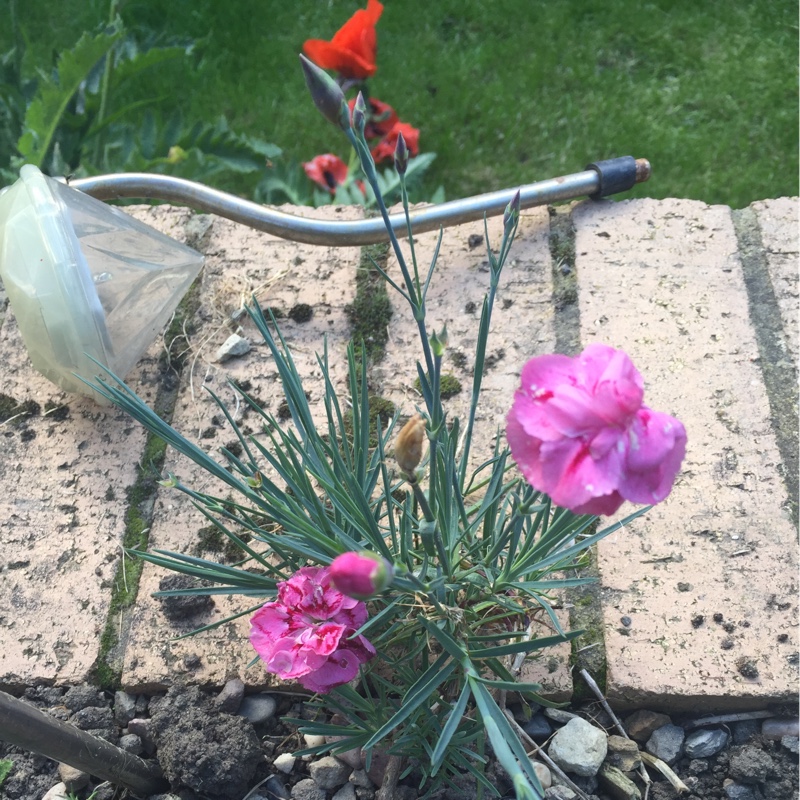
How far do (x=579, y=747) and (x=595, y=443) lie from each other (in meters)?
0.61

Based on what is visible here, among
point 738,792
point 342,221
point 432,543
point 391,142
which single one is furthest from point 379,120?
point 738,792

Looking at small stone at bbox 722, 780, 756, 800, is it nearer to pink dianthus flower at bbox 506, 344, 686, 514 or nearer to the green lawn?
pink dianthus flower at bbox 506, 344, 686, 514

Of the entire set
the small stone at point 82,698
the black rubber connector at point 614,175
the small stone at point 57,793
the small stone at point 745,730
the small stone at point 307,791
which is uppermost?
the black rubber connector at point 614,175

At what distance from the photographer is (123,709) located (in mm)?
1222

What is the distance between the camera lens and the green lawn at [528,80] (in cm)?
232

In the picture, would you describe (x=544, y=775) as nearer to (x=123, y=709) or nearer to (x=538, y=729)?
(x=538, y=729)

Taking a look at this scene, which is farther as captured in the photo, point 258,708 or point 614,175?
point 614,175

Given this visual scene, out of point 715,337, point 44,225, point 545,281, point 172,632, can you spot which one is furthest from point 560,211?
point 172,632

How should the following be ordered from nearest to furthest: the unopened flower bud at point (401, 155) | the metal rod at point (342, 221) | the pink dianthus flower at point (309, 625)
→ the unopened flower bud at point (401, 155), the pink dianthus flower at point (309, 625), the metal rod at point (342, 221)

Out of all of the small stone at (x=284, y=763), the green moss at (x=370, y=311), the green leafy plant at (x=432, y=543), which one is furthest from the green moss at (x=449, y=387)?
the small stone at (x=284, y=763)

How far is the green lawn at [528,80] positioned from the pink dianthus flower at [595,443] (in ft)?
5.27

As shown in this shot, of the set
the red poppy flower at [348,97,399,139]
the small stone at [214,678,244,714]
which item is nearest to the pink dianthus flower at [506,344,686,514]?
the small stone at [214,678,244,714]

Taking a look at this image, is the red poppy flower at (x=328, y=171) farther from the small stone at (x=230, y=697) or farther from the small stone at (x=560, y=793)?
the small stone at (x=560, y=793)

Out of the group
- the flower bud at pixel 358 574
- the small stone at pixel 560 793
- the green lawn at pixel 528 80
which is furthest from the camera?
the green lawn at pixel 528 80
